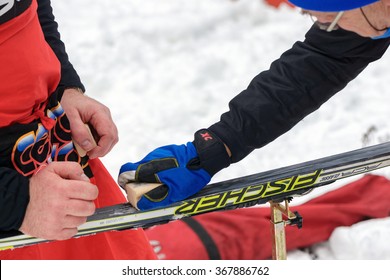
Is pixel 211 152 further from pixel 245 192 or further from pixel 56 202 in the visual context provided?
pixel 56 202

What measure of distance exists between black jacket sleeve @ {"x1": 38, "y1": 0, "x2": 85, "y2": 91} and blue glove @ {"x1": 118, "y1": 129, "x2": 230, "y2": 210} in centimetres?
26

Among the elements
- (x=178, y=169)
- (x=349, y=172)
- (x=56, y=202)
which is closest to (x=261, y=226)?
(x=349, y=172)

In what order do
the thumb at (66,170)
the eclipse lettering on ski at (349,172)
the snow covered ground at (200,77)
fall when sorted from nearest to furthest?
the thumb at (66,170) → the eclipse lettering on ski at (349,172) → the snow covered ground at (200,77)

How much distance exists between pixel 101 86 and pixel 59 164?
7.19 ft

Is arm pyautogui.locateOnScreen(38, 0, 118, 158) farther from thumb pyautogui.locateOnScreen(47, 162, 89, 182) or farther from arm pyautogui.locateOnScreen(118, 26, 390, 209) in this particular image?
thumb pyautogui.locateOnScreen(47, 162, 89, 182)

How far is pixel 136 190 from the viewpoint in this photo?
4.29 feet

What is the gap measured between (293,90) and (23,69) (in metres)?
0.67

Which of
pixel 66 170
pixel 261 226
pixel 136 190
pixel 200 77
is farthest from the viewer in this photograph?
pixel 200 77

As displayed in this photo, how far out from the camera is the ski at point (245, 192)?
1307 millimetres

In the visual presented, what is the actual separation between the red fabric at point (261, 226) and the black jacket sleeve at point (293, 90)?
0.81 meters

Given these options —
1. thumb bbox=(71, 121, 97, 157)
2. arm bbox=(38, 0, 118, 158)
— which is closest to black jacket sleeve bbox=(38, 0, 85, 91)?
arm bbox=(38, 0, 118, 158)

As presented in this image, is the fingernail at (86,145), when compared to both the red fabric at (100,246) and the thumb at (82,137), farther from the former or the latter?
the red fabric at (100,246)

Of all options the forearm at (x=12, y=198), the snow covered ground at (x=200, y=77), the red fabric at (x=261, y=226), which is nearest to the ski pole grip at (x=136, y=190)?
the forearm at (x=12, y=198)
